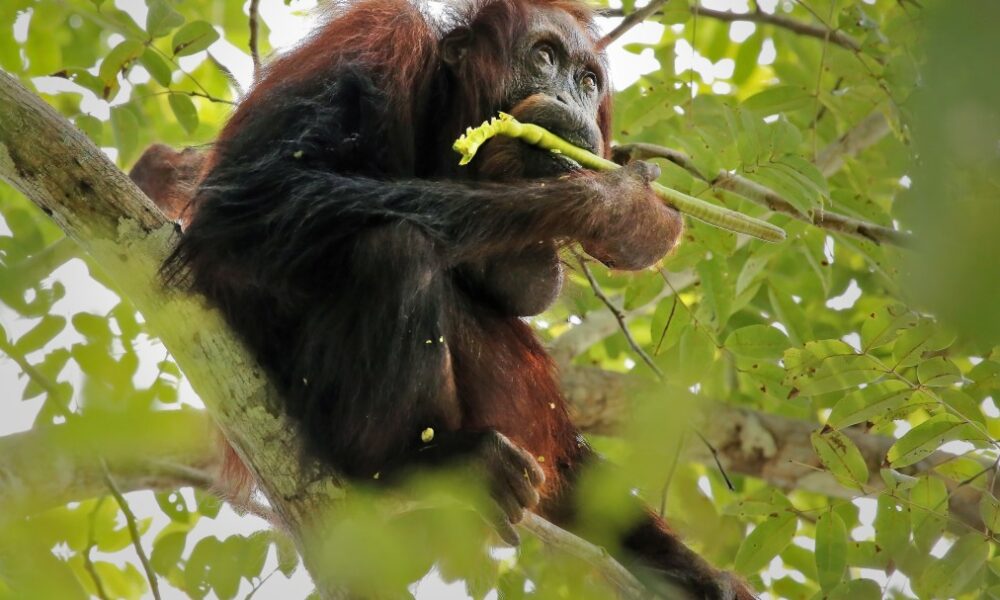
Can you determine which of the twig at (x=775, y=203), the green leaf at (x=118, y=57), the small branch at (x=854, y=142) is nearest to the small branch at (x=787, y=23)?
the small branch at (x=854, y=142)

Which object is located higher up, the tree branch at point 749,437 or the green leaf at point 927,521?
the green leaf at point 927,521

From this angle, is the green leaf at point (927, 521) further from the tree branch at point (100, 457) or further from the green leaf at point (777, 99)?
the tree branch at point (100, 457)

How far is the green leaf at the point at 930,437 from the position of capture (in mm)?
3205

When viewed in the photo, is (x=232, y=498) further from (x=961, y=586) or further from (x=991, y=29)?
(x=991, y=29)

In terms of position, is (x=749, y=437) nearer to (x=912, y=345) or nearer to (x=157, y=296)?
(x=912, y=345)

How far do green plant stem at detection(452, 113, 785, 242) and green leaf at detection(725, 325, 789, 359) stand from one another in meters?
0.83

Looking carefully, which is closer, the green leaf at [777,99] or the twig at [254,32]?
the twig at [254,32]

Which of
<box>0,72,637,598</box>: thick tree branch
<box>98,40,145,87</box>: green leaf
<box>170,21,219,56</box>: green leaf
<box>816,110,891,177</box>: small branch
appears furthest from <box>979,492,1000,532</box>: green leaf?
<box>98,40,145,87</box>: green leaf

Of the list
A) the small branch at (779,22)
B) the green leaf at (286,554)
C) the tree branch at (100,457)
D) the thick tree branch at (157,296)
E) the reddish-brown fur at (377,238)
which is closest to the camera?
the tree branch at (100,457)

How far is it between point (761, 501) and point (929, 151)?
136 inches

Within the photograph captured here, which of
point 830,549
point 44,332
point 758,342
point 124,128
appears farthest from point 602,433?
point 44,332

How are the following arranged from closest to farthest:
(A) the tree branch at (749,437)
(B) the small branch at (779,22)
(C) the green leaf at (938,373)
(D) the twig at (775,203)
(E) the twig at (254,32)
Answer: (C) the green leaf at (938,373), (D) the twig at (775,203), (E) the twig at (254,32), (B) the small branch at (779,22), (A) the tree branch at (749,437)

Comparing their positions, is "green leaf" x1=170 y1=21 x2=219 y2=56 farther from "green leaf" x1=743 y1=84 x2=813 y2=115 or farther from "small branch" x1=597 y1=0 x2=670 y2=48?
"green leaf" x1=743 y1=84 x2=813 y2=115

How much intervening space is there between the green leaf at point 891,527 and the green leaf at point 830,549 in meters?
0.12
